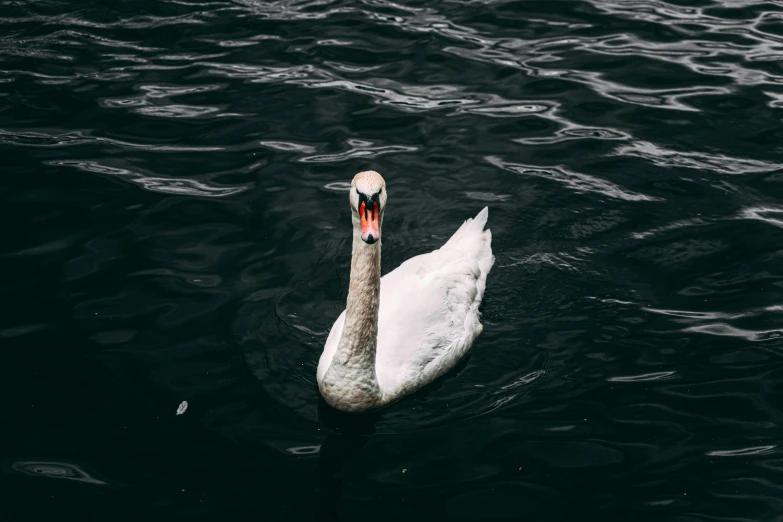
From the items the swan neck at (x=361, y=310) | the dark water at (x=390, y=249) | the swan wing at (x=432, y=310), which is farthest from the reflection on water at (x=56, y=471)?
the swan wing at (x=432, y=310)

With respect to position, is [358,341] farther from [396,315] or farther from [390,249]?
[390,249]

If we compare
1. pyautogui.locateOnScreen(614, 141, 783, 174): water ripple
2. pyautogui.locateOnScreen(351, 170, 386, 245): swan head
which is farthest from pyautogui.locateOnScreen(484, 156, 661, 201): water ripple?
pyautogui.locateOnScreen(351, 170, 386, 245): swan head

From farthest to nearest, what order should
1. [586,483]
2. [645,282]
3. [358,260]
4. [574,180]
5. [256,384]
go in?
[574,180]
[645,282]
[256,384]
[358,260]
[586,483]

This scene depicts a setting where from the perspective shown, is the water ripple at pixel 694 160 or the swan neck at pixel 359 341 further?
the water ripple at pixel 694 160

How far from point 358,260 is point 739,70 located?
8877 millimetres

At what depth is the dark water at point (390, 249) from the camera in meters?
7.46

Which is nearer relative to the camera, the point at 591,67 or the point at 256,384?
the point at 256,384

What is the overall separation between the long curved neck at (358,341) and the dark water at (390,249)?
330 millimetres

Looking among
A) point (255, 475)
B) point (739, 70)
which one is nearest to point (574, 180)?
point (739, 70)

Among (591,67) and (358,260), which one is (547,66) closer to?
(591,67)

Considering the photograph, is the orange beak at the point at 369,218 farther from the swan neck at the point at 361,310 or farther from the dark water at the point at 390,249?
the dark water at the point at 390,249

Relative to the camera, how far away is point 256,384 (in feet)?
27.7

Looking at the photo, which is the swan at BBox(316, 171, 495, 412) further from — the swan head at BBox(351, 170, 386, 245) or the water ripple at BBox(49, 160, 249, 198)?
the water ripple at BBox(49, 160, 249, 198)

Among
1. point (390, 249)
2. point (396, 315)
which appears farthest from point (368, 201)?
point (390, 249)
